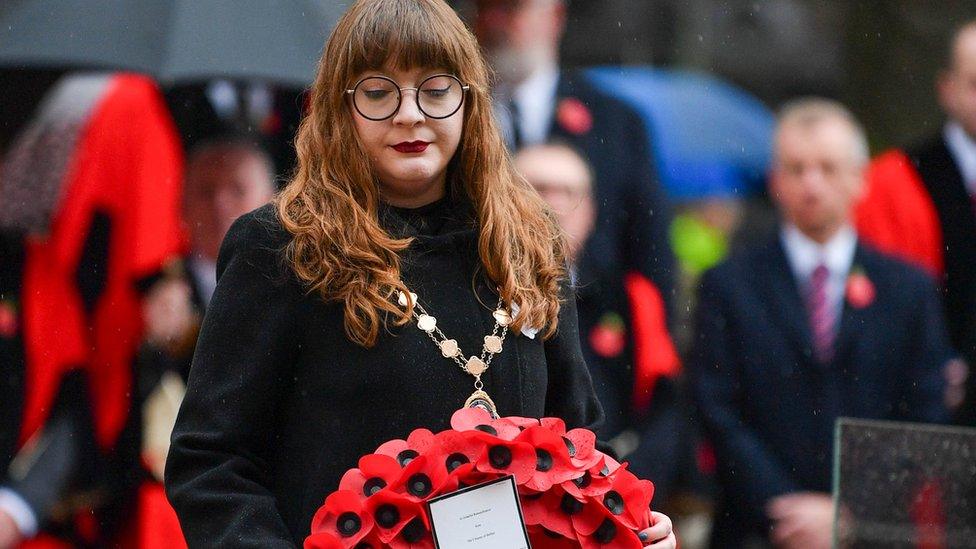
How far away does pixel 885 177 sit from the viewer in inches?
→ 240

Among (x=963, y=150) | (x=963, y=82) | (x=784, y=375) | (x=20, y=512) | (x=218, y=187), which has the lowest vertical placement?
(x=20, y=512)

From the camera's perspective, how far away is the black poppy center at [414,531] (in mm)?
2475

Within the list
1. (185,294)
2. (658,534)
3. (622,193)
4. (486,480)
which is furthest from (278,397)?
(622,193)

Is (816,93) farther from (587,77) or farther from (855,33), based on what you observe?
(587,77)

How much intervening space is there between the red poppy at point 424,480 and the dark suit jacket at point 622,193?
9.24 ft

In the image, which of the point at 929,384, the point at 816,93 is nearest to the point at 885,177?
the point at 816,93

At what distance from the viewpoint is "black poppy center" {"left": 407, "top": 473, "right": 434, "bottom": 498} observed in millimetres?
2482

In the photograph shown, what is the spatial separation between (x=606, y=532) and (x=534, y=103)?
10.0ft

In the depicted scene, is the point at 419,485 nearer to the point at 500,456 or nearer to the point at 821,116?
the point at 500,456

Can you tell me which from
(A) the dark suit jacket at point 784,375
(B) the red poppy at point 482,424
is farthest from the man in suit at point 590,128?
(B) the red poppy at point 482,424

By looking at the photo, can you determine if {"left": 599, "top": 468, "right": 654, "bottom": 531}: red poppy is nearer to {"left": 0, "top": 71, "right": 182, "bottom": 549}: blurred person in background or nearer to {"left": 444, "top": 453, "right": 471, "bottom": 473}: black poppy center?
{"left": 444, "top": 453, "right": 471, "bottom": 473}: black poppy center

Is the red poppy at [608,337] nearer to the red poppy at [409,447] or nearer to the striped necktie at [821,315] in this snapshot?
the striped necktie at [821,315]

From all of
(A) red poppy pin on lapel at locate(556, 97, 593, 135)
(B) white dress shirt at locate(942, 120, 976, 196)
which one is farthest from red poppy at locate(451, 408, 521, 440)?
(B) white dress shirt at locate(942, 120, 976, 196)

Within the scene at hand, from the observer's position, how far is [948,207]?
239 inches
